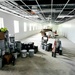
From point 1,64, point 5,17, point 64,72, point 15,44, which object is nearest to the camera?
point 64,72

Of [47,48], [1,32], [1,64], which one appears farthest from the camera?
[47,48]

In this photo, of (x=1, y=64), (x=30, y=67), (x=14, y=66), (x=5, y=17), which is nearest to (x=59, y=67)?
(x=30, y=67)

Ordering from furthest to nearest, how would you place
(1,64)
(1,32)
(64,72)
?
(1,32) < (1,64) < (64,72)

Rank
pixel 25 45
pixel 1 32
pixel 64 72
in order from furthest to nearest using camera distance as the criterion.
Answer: pixel 25 45, pixel 1 32, pixel 64 72

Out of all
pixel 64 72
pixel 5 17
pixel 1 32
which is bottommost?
pixel 64 72

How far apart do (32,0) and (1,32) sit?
1677 mm

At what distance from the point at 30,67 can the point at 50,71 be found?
75 cm

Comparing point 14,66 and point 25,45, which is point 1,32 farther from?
point 25,45

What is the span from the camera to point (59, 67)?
367 cm

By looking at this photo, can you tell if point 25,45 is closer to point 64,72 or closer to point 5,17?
point 5,17

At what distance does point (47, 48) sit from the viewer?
5926 millimetres

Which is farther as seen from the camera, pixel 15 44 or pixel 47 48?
pixel 47 48

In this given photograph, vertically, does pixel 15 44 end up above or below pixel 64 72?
above

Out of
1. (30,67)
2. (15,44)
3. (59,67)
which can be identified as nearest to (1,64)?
(30,67)
